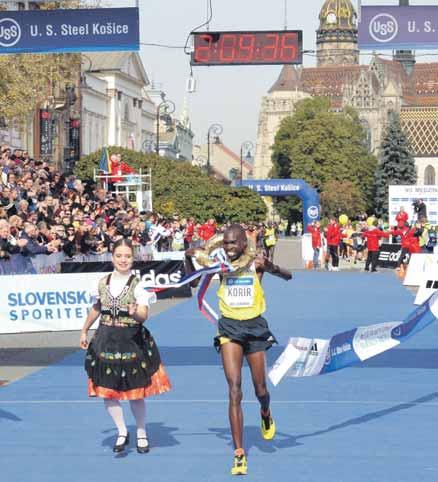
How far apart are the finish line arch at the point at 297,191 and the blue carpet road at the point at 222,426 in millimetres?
73400

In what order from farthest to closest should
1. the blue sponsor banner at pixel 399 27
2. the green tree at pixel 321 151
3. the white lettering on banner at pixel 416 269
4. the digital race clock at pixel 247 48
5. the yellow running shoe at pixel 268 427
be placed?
1. the green tree at pixel 321 151
2. the white lettering on banner at pixel 416 269
3. the digital race clock at pixel 247 48
4. the blue sponsor banner at pixel 399 27
5. the yellow running shoe at pixel 268 427

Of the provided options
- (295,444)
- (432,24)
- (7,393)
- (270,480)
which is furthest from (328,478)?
(432,24)

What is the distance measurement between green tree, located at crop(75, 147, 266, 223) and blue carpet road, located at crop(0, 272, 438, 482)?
66.0 meters

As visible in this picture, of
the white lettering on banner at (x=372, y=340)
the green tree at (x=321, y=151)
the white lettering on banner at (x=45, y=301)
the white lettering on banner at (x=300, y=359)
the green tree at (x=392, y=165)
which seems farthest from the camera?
the green tree at (x=392, y=165)

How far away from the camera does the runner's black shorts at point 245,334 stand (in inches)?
405

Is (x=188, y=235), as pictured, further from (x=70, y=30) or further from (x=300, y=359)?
(x=300, y=359)

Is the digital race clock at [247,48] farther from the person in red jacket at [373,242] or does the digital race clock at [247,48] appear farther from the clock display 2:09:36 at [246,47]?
the person in red jacket at [373,242]

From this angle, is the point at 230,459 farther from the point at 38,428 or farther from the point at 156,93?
the point at 156,93

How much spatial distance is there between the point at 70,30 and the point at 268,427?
922 centimetres

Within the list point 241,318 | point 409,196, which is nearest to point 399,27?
point 241,318

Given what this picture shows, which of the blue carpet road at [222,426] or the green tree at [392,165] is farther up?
the green tree at [392,165]

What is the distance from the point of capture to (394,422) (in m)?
12.2

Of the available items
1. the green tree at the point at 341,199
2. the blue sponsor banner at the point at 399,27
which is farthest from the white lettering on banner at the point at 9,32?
the green tree at the point at 341,199

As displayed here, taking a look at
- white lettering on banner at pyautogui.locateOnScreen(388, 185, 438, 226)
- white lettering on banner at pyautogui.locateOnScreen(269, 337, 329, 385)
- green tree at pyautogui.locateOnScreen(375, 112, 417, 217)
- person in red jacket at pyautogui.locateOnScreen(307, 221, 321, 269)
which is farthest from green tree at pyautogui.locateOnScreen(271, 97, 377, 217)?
white lettering on banner at pyautogui.locateOnScreen(269, 337, 329, 385)
